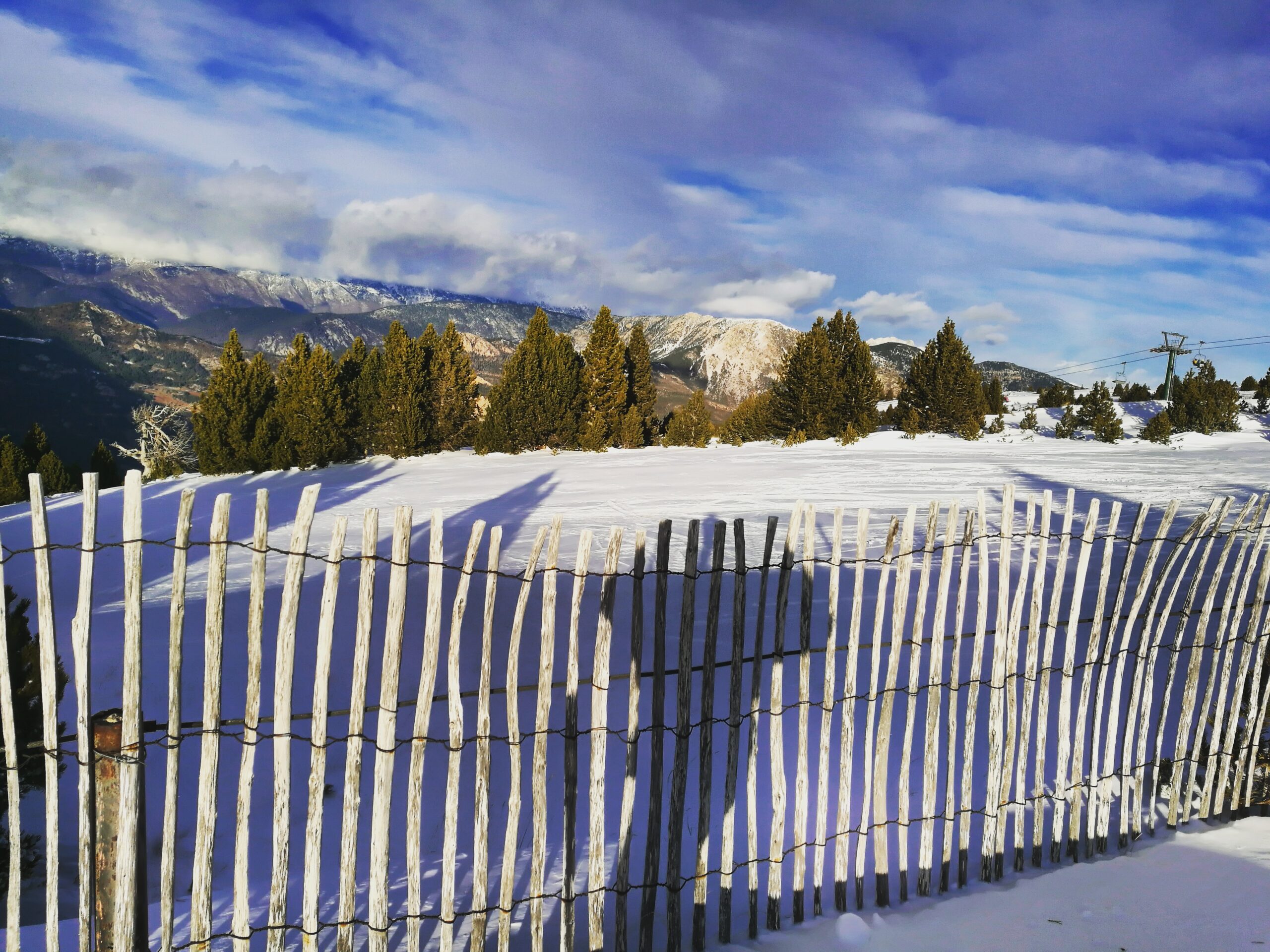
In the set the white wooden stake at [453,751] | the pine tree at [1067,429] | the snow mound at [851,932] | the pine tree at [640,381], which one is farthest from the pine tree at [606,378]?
the white wooden stake at [453,751]

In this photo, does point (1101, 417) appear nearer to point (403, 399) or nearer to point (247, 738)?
point (403, 399)

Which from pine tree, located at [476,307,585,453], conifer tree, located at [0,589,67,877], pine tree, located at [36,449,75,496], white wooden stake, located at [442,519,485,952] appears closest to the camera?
white wooden stake, located at [442,519,485,952]

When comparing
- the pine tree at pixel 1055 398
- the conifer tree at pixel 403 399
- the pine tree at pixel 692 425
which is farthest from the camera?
the pine tree at pixel 1055 398

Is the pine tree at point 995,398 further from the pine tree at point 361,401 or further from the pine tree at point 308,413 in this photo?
the pine tree at point 308,413

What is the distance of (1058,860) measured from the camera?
3.77 meters

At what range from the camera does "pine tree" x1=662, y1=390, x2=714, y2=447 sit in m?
33.3

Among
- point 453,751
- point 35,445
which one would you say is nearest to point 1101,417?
point 453,751

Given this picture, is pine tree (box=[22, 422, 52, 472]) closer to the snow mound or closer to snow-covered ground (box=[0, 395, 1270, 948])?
snow-covered ground (box=[0, 395, 1270, 948])

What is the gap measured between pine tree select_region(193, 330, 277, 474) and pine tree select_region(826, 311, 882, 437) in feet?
64.3

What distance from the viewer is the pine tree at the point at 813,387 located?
26.6m

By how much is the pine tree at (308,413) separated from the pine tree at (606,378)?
8.54 m

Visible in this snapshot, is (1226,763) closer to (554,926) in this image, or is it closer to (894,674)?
(894,674)

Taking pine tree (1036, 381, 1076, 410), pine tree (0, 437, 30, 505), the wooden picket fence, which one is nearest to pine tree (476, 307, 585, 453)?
pine tree (0, 437, 30, 505)

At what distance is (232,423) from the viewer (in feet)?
75.6
